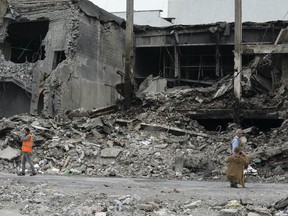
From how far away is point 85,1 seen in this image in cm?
1969

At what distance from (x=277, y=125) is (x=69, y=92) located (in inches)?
338

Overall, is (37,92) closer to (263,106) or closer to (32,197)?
(263,106)

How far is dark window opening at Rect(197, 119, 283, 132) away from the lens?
57.4 feet

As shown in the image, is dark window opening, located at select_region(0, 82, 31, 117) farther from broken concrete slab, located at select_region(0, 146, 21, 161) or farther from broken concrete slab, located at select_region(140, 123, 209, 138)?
broken concrete slab, located at select_region(140, 123, 209, 138)

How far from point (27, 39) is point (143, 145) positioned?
10.7m

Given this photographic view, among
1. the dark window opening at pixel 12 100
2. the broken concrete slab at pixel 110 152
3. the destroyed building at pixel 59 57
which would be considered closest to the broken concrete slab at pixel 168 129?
the broken concrete slab at pixel 110 152

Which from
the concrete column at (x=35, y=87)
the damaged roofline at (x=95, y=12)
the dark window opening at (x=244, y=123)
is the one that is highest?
the damaged roofline at (x=95, y=12)

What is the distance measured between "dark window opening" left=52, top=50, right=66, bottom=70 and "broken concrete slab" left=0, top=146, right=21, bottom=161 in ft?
18.5

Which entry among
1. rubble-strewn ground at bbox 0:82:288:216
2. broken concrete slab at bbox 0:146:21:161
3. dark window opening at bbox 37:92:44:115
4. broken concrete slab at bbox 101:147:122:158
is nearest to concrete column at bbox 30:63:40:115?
dark window opening at bbox 37:92:44:115

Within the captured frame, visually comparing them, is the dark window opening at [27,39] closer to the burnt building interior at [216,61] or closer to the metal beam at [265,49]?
the burnt building interior at [216,61]

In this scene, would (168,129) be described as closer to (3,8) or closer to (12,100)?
(12,100)

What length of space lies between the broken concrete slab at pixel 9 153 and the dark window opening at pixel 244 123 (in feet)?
23.2

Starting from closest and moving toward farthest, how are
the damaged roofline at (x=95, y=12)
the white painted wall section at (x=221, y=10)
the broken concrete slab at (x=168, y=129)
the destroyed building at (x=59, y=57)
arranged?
the broken concrete slab at (x=168, y=129) → the destroyed building at (x=59, y=57) → the damaged roofline at (x=95, y=12) → the white painted wall section at (x=221, y=10)

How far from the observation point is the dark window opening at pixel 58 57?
1961cm
